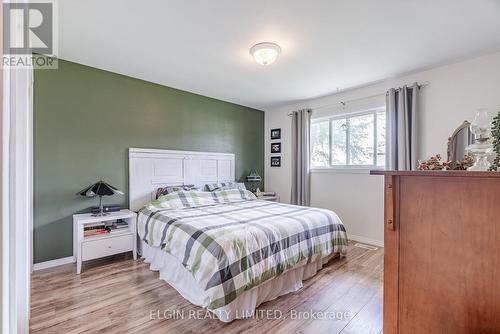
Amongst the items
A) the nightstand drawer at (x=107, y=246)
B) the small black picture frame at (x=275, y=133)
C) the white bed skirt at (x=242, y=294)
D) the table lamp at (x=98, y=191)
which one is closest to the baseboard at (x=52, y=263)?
the nightstand drawer at (x=107, y=246)

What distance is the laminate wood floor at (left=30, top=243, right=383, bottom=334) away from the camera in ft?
5.80

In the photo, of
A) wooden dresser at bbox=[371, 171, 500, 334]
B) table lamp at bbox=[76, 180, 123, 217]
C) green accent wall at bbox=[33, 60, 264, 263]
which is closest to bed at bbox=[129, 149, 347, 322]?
green accent wall at bbox=[33, 60, 264, 263]

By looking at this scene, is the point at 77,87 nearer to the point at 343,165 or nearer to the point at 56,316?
the point at 56,316

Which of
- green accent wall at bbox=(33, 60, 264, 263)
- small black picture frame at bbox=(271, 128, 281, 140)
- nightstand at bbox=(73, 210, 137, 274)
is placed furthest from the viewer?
small black picture frame at bbox=(271, 128, 281, 140)

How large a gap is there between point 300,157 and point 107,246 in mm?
3336

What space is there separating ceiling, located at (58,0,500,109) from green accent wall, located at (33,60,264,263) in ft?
0.91

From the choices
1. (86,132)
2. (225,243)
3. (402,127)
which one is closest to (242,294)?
(225,243)

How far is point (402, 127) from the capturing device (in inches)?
127

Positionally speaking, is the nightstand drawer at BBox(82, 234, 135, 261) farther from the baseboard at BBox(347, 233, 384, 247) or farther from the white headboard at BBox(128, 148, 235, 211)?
the baseboard at BBox(347, 233, 384, 247)

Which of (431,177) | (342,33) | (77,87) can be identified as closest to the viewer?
(431,177)

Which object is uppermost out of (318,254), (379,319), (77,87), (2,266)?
(77,87)

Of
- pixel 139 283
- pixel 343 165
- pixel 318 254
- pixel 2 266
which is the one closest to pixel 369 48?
pixel 343 165

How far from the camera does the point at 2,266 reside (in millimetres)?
462

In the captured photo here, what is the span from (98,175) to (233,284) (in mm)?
2420
